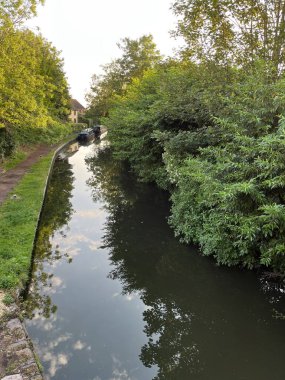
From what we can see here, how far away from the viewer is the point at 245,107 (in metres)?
10.1

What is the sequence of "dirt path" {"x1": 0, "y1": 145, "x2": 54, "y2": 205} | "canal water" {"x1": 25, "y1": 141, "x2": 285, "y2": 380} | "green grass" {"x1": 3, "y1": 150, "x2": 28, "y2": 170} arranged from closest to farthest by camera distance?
"canal water" {"x1": 25, "y1": 141, "x2": 285, "y2": 380} < "dirt path" {"x1": 0, "y1": 145, "x2": 54, "y2": 205} < "green grass" {"x1": 3, "y1": 150, "x2": 28, "y2": 170}

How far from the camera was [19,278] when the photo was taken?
849 cm

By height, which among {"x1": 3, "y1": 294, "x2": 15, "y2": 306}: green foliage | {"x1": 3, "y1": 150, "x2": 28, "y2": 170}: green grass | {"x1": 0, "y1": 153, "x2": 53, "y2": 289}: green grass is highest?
{"x1": 3, "y1": 150, "x2": 28, "y2": 170}: green grass

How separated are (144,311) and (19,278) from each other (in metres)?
3.28

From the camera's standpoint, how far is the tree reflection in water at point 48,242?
8.30 meters

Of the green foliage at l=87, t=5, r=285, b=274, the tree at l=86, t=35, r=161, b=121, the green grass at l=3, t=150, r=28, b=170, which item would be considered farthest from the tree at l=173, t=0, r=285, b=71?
the tree at l=86, t=35, r=161, b=121

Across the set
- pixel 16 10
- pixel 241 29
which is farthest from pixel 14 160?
pixel 241 29

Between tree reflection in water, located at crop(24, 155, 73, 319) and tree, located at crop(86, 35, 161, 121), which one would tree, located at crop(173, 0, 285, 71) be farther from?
tree, located at crop(86, 35, 161, 121)

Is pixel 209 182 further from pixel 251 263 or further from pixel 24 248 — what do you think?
pixel 24 248

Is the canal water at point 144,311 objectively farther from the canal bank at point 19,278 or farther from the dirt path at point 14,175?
the dirt path at point 14,175

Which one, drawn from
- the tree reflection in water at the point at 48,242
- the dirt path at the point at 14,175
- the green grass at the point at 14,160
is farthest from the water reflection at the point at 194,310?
the green grass at the point at 14,160

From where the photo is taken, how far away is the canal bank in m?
5.59

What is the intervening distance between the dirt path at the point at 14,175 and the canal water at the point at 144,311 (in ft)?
12.2

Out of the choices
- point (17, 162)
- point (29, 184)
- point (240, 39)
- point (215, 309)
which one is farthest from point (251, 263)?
point (17, 162)
